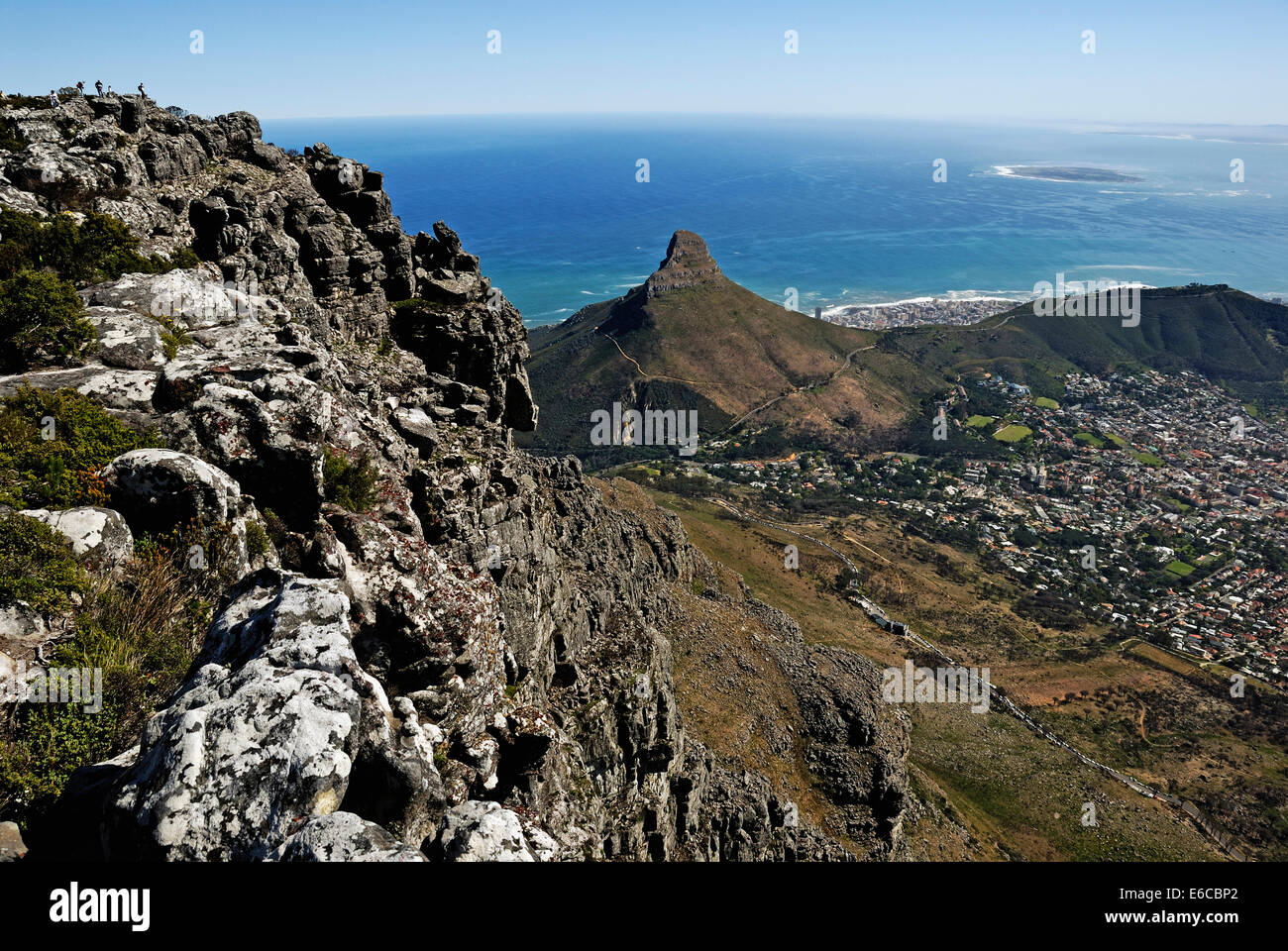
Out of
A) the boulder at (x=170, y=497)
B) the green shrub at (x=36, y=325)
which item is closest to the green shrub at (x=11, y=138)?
the green shrub at (x=36, y=325)

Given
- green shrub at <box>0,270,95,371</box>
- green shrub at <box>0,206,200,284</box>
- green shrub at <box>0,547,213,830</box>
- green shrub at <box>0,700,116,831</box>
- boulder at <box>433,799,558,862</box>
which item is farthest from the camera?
green shrub at <box>0,206,200,284</box>

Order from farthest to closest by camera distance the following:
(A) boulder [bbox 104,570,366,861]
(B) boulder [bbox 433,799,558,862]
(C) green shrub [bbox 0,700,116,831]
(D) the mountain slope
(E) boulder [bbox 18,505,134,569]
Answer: (D) the mountain slope < (E) boulder [bbox 18,505,134,569] < (B) boulder [bbox 433,799,558,862] < (C) green shrub [bbox 0,700,116,831] < (A) boulder [bbox 104,570,366,861]

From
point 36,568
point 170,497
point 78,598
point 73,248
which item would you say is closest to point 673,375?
point 73,248

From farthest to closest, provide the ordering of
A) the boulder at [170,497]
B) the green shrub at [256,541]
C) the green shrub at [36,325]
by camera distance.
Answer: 1. the green shrub at [36,325]
2. the green shrub at [256,541]
3. the boulder at [170,497]

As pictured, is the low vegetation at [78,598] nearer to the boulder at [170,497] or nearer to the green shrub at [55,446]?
the green shrub at [55,446]

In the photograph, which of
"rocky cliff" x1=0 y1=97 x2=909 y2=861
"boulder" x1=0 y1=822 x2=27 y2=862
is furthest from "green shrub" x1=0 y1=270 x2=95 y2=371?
"boulder" x1=0 y1=822 x2=27 y2=862

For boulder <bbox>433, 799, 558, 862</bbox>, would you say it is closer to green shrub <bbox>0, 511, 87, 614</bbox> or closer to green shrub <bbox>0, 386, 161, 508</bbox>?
green shrub <bbox>0, 511, 87, 614</bbox>

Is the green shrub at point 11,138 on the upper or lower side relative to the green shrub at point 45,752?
upper
